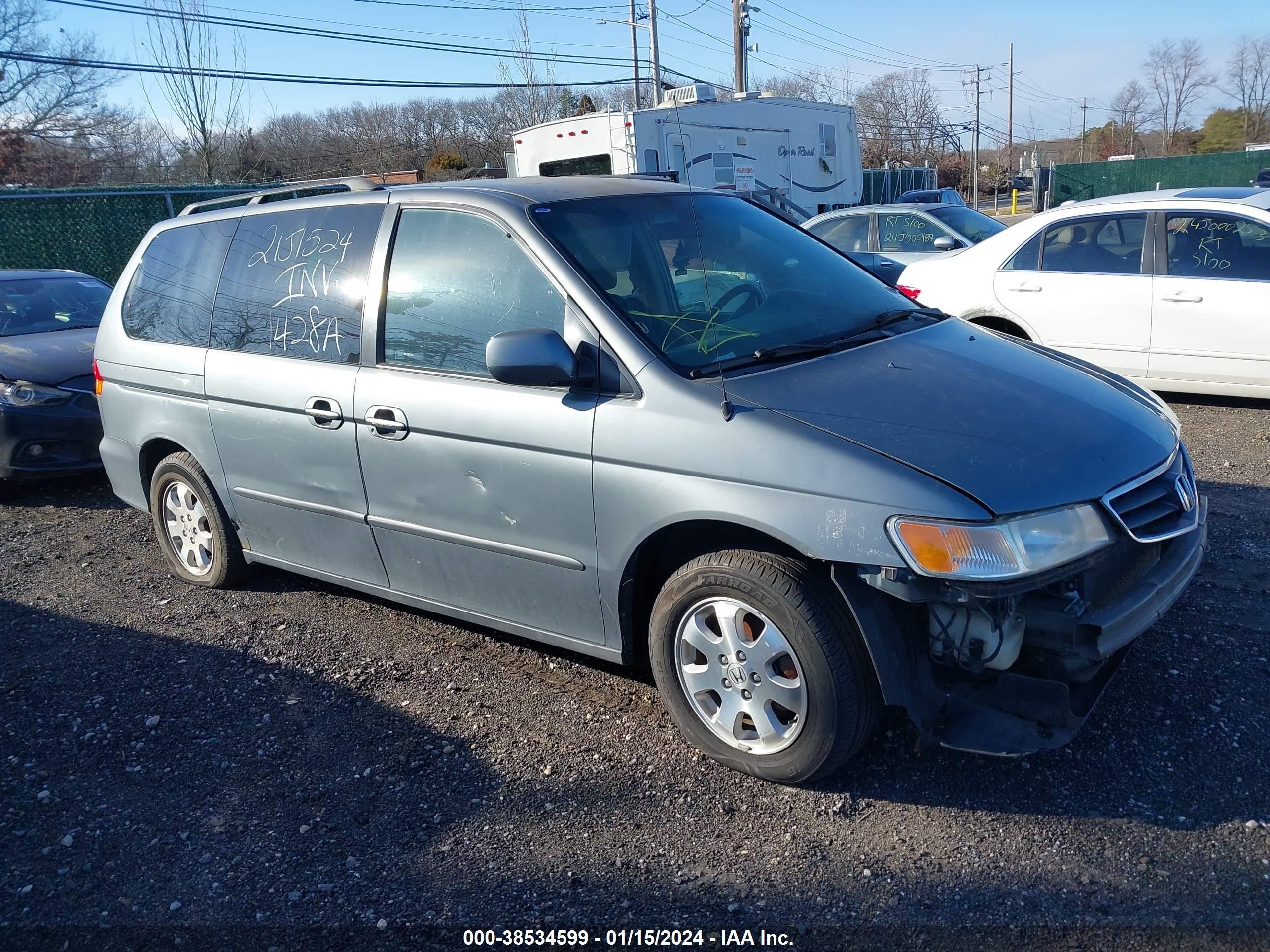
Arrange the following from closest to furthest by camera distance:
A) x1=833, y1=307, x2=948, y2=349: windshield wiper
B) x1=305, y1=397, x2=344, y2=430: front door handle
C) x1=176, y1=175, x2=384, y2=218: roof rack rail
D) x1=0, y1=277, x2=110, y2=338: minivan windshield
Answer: x1=833, y1=307, x2=948, y2=349: windshield wiper
x1=305, y1=397, x2=344, y2=430: front door handle
x1=176, y1=175, x2=384, y2=218: roof rack rail
x1=0, y1=277, x2=110, y2=338: minivan windshield

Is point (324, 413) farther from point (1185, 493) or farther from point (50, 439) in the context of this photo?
point (50, 439)

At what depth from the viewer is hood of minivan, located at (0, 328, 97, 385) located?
7.30m

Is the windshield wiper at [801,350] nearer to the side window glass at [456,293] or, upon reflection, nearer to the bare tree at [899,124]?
the side window glass at [456,293]

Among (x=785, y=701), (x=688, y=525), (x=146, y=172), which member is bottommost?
(x=785, y=701)

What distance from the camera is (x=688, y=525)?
10.8 feet

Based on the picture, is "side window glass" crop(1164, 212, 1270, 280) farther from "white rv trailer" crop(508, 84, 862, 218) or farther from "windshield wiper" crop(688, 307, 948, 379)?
"white rv trailer" crop(508, 84, 862, 218)

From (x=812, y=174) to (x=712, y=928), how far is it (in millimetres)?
18813

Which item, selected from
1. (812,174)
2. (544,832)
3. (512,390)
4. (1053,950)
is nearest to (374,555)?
(512,390)

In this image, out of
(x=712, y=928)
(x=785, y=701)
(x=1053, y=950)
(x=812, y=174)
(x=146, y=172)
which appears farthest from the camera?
(x=146, y=172)

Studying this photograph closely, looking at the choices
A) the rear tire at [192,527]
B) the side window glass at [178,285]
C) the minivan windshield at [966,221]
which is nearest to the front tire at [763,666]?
the rear tire at [192,527]

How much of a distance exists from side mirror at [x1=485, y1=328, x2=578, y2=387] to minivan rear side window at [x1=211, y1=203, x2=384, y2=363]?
0.99m

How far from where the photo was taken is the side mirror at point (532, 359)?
332 cm

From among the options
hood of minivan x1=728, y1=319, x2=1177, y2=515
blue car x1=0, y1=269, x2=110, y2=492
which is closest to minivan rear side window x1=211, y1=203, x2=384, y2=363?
hood of minivan x1=728, y1=319, x2=1177, y2=515

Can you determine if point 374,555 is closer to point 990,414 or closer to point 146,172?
point 990,414
